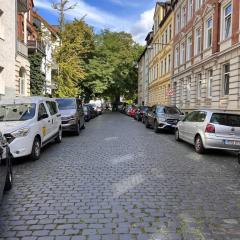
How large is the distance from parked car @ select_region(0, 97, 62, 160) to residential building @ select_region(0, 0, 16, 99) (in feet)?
32.2

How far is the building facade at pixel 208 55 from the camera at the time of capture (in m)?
19.5

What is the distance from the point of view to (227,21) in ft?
69.7

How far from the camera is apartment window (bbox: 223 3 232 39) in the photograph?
2066cm

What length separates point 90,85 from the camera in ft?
170

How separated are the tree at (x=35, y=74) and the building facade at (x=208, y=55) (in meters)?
12.9

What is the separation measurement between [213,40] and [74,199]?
19.5 m

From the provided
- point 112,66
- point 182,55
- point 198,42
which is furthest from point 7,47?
point 112,66

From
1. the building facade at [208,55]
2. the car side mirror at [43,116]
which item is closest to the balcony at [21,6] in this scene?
the building facade at [208,55]

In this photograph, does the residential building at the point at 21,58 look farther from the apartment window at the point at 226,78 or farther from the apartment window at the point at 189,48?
the apartment window at the point at 189,48

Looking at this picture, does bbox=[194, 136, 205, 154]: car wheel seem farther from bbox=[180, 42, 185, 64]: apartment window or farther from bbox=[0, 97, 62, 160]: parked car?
bbox=[180, 42, 185, 64]: apartment window

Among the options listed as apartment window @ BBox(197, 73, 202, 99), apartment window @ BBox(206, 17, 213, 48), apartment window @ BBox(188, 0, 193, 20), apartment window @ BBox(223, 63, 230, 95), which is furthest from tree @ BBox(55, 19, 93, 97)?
apartment window @ BBox(223, 63, 230, 95)

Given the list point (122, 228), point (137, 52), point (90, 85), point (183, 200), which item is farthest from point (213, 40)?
point (137, 52)

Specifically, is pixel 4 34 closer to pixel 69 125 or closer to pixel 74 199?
pixel 69 125

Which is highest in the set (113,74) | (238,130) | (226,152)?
(113,74)
